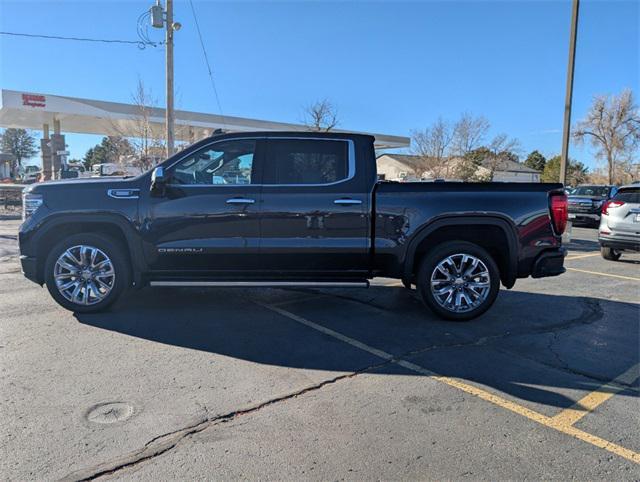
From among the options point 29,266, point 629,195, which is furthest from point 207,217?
point 629,195

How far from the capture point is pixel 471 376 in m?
3.95

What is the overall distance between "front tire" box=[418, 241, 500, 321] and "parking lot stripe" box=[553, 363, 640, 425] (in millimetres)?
1566

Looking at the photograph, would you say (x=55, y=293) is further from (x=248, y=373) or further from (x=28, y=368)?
(x=248, y=373)

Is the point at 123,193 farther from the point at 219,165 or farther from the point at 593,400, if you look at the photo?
the point at 593,400

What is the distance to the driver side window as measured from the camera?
17.4 feet

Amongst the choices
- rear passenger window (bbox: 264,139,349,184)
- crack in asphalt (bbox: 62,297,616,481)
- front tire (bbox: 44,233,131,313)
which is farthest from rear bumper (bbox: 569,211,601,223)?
front tire (bbox: 44,233,131,313)

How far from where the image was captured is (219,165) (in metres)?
5.37

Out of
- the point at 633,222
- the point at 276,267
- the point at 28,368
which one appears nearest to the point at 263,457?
the point at 28,368

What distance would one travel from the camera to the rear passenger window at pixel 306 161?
5.33m

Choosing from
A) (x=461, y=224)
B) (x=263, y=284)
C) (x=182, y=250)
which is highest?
(x=461, y=224)

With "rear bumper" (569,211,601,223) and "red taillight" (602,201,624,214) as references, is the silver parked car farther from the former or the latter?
"rear bumper" (569,211,601,223)

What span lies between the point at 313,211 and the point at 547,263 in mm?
2707

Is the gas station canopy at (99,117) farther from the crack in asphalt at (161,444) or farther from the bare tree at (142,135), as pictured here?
the crack in asphalt at (161,444)

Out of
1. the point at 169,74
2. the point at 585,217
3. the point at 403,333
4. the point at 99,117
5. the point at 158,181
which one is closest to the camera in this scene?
the point at 403,333
